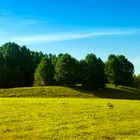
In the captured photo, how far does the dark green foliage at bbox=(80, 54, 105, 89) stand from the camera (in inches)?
4296

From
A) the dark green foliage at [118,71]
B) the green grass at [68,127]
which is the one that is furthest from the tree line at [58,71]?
the green grass at [68,127]

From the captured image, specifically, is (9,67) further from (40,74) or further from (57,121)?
(57,121)

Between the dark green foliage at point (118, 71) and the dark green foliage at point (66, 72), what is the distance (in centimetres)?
2209

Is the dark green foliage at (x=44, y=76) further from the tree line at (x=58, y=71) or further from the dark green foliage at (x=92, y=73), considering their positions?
the dark green foliage at (x=92, y=73)

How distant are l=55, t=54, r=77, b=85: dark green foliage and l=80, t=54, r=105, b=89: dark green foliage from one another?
285cm

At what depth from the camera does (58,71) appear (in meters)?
110

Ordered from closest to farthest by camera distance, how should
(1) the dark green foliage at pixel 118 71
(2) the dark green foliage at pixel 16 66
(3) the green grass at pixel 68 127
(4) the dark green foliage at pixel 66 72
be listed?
(3) the green grass at pixel 68 127 < (4) the dark green foliage at pixel 66 72 < (2) the dark green foliage at pixel 16 66 < (1) the dark green foliage at pixel 118 71

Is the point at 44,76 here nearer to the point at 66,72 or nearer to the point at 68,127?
the point at 66,72

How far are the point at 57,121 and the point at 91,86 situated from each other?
8186 centimetres

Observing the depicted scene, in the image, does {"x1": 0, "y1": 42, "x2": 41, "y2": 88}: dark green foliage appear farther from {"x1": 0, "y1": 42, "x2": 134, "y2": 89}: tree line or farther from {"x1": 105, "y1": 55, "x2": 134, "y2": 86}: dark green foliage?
{"x1": 105, "y1": 55, "x2": 134, "y2": 86}: dark green foliage

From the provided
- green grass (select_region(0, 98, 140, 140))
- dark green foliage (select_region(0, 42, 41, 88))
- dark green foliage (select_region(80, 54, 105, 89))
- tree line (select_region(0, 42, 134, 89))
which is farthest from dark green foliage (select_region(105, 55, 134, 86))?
green grass (select_region(0, 98, 140, 140))

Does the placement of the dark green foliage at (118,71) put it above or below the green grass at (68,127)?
above

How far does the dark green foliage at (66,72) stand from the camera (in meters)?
109

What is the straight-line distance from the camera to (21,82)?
120 meters
